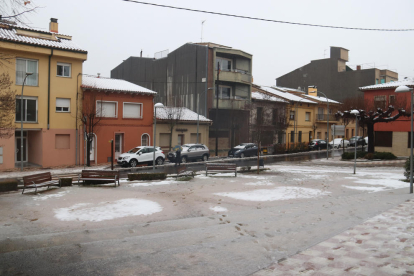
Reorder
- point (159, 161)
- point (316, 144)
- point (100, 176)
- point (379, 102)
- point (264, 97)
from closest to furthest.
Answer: point (100, 176) < point (159, 161) < point (379, 102) < point (264, 97) < point (316, 144)

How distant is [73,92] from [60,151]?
5039mm

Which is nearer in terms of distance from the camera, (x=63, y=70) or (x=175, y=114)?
(x=63, y=70)

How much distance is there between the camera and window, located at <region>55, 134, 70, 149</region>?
1118 inches

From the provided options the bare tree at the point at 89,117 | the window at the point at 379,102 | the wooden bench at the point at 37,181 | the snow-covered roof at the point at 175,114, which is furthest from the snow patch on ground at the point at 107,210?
the window at the point at 379,102

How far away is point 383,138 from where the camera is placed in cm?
3678

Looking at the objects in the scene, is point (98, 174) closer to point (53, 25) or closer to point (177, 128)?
point (177, 128)

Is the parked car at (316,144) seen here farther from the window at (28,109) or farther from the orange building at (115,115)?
the window at (28,109)

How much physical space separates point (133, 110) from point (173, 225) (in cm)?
2525

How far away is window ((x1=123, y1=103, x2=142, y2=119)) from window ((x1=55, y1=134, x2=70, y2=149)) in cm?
575

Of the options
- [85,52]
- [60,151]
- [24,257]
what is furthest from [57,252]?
[85,52]

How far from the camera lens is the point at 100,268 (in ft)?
19.8

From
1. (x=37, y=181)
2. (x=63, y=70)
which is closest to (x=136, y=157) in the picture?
(x=63, y=70)

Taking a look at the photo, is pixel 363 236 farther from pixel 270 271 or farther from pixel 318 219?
pixel 270 271

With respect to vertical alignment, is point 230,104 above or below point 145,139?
above
